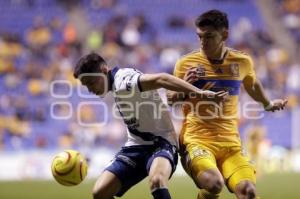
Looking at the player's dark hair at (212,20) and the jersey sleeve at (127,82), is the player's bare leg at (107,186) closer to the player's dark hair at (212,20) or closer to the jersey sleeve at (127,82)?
the jersey sleeve at (127,82)

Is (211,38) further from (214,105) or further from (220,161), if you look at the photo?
(220,161)

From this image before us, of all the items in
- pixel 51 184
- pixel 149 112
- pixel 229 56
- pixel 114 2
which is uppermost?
pixel 114 2

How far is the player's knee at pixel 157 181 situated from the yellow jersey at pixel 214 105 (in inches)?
31.0

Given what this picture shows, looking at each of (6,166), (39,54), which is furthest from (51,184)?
(39,54)

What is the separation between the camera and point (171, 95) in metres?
7.23

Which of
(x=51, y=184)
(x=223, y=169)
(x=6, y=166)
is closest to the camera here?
(x=223, y=169)

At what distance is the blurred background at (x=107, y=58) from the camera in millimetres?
19891

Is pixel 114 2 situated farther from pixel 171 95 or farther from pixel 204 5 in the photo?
pixel 171 95

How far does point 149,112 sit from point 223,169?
94cm

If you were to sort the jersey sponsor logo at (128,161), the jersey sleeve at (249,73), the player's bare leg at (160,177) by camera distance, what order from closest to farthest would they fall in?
the player's bare leg at (160,177) < the jersey sponsor logo at (128,161) < the jersey sleeve at (249,73)

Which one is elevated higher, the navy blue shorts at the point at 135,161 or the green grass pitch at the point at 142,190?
the navy blue shorts at the point at 135,161

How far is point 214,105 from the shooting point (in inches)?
280

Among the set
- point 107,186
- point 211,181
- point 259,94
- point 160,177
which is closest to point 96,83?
point 107,186

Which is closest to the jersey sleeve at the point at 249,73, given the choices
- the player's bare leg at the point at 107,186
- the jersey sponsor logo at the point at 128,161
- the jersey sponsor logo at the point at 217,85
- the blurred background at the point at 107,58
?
the jersey sponsor logo at the point at 217,85
